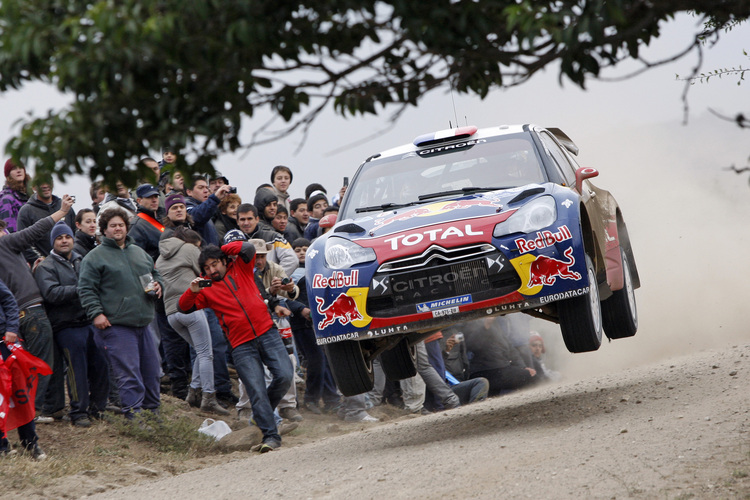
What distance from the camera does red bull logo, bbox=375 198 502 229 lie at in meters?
7.73

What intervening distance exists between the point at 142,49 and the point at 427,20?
1138 mm

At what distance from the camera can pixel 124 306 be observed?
9781 mm

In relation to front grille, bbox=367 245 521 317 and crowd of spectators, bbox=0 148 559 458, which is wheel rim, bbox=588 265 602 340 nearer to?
front grille, bbox=367 245 521 317

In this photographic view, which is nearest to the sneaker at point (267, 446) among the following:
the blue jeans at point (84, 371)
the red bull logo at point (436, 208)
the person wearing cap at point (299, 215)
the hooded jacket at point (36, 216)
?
the blue jeans at point (84, 371)

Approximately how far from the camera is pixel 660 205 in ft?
76.1

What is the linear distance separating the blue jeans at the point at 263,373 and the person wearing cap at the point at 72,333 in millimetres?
1604

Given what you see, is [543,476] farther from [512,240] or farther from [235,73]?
[235,73]

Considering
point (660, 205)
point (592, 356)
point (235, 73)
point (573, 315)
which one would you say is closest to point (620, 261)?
point (573, 315)

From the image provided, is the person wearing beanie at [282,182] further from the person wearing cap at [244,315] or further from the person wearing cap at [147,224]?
the person wearing cap at [244,315]

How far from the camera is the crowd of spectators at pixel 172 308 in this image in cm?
947

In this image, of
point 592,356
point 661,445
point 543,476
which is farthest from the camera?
point 592,356

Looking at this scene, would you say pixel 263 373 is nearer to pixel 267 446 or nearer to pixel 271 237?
pixel 267 446

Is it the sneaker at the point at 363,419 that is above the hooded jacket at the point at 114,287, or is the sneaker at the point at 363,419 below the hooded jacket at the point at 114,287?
below

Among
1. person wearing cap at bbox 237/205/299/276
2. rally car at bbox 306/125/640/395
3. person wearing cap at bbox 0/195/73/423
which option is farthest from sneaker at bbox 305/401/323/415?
rally car at bbox 306/125/640/395
